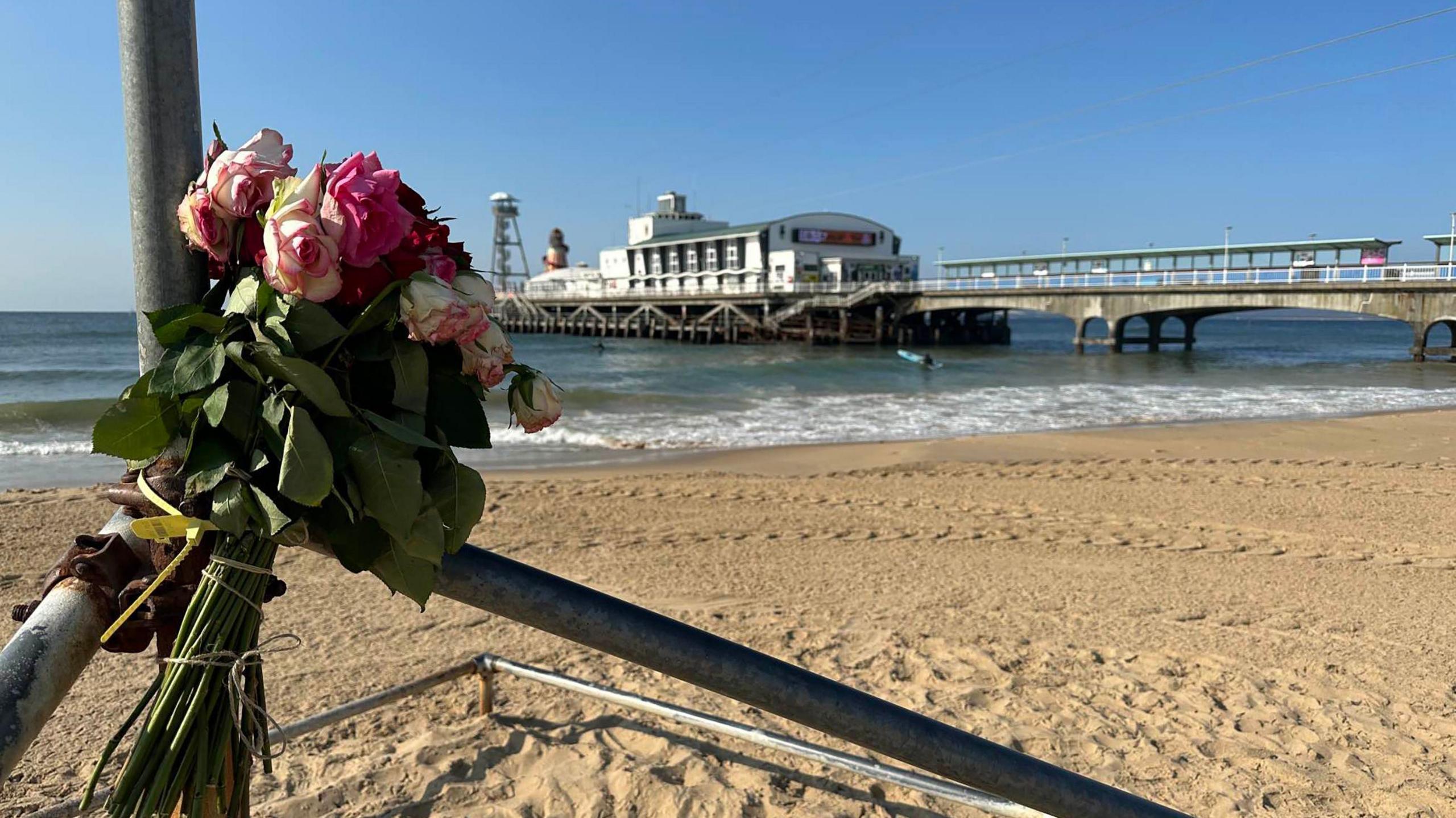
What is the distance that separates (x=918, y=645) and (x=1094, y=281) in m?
A: 36.2

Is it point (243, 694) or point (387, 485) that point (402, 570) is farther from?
point (243, 694)

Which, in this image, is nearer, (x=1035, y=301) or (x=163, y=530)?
(x=163, y=530)

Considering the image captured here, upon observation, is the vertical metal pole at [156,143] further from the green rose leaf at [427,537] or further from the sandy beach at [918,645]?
the sandy beach at [918,645]

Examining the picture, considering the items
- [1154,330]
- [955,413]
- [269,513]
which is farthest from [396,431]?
[1154,330]

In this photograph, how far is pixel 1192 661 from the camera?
4250 millimetres

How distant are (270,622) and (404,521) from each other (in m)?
4.48

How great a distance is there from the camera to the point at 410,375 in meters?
1.05

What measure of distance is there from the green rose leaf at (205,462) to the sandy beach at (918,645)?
2.23 m

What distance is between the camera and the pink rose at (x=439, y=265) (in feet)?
3.57

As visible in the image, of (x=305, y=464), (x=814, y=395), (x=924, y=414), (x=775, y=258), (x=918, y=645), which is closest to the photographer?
(x=305, y=464)

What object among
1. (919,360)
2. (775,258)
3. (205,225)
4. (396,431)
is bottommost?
(919,360)

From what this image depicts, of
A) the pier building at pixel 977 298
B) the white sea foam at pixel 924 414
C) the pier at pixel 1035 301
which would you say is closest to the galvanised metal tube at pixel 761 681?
the white sea foam at pixel 924 414

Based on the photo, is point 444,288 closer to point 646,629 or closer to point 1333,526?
point 646,629

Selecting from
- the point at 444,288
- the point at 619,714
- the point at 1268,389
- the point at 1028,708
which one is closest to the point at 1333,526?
the point at 1028,708
